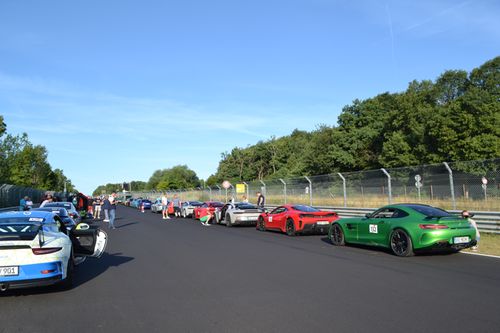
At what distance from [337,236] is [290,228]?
365 cm

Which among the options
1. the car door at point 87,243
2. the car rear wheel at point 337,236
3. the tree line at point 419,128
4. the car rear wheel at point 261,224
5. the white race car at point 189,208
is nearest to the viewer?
the car door at point 87,243

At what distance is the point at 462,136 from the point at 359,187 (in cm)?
2593

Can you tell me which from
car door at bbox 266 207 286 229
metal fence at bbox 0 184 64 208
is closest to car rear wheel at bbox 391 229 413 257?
car door at bbox 266 207 286 229

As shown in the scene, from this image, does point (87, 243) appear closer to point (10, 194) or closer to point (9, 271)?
point (9, 271)

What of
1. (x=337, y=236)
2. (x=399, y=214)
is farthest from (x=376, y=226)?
(x=337, y=236)

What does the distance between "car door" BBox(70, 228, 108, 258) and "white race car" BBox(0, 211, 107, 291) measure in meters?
0.44

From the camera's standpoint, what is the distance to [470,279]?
7.28 m

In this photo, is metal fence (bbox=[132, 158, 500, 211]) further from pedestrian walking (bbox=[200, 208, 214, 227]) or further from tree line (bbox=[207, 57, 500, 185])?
tree line (bbox=[207, 57, 500, 185])

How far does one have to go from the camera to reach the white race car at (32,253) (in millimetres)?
5954

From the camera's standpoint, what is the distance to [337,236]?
12.4 meters

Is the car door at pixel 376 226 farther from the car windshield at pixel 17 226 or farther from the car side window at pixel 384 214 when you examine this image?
the car windshield at pixel 17 226

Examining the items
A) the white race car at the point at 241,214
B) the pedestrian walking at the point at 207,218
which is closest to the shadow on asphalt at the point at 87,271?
the white race car at the point at 241,214

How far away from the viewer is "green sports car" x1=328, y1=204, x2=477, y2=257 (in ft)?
30.9

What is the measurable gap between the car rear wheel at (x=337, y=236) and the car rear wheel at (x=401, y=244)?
2136 mm
